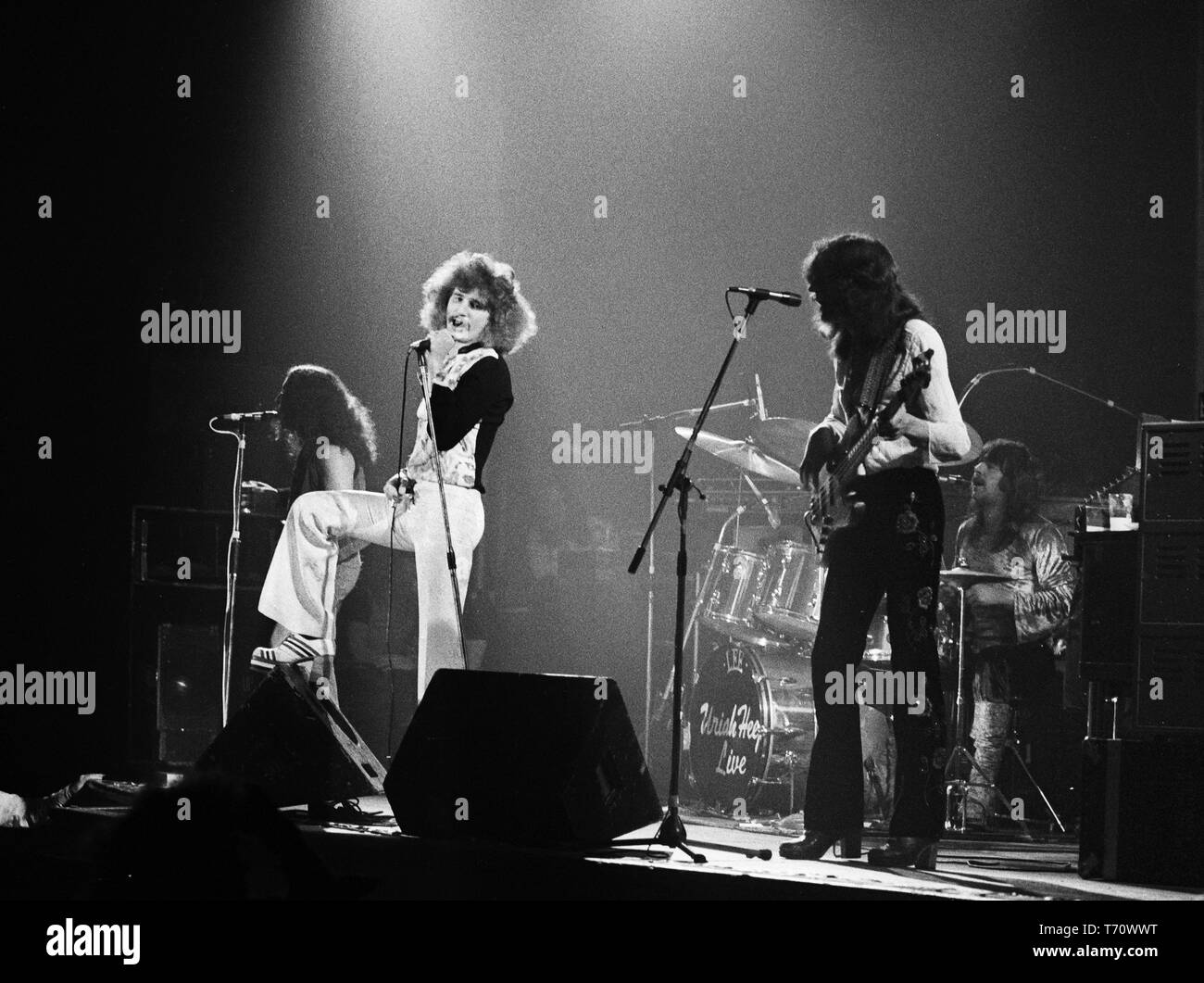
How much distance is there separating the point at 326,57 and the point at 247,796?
4.22 metres

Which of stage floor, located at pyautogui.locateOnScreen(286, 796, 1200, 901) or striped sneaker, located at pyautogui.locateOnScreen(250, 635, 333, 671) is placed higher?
striped sneaker, located at pyautogui.locateOnScreen(250, 635, 333, 671)

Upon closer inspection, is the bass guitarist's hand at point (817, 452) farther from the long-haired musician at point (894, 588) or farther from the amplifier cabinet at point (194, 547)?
the amplifier cabinet at point (194, 547)

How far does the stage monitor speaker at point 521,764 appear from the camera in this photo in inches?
186

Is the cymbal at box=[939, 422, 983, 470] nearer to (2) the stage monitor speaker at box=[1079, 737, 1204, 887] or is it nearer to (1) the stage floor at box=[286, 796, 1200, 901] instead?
(2) the stage monitor speaker at box=[1079, 737, 1204, 887]

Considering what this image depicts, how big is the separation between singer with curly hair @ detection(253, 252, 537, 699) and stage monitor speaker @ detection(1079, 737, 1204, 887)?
2.67 meters

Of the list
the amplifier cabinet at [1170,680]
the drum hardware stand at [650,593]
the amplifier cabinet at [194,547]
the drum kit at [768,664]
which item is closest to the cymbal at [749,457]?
the drum kit at [768,664]

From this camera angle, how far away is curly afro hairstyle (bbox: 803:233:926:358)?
5.10 metres

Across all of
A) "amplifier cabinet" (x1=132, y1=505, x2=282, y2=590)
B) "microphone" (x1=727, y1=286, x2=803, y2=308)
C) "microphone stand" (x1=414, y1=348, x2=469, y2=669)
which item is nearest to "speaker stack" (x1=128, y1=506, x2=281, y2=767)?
"amplifier cabinet" (x1=132, y1=505, x2=282, y2=590)

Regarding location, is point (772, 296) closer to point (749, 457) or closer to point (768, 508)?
point (749, 457)

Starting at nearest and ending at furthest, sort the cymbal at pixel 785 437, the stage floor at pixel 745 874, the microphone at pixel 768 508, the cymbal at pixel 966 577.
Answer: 1. the stage floor at pixel 745 874
2. the cymbal at pixel 966 577
3. the cymbal at pixel 785 437
4. the microphone at pixel 768 508

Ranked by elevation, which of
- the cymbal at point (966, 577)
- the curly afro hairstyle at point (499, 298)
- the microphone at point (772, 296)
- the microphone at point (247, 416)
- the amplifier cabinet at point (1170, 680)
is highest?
the curly afro hairstyle at point (499, 298)

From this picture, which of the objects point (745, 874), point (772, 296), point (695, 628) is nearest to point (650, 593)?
point (695, 628)

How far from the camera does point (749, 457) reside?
5.84 meters

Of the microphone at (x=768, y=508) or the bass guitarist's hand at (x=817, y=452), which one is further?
the microphone at (x=768, y=508)
